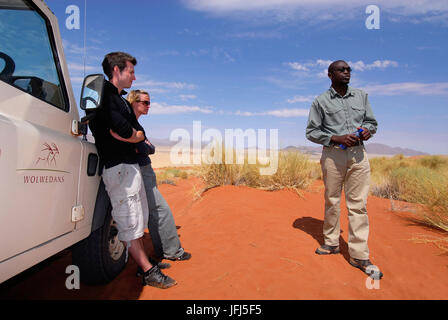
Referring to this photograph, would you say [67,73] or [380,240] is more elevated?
[67,73]

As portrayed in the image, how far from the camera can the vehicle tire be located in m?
2.76

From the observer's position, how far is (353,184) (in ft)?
11.1

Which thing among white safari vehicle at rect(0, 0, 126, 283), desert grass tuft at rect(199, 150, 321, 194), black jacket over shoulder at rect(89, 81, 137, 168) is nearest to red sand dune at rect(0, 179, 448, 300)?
white safari vehicle at rect(0, 0, 126, 283)

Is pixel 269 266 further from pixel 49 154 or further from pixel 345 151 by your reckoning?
pixel 49 154

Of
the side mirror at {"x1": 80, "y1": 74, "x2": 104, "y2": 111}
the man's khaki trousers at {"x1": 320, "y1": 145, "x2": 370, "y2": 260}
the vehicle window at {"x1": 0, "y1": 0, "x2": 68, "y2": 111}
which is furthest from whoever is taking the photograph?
the man's khaki trousers at {"x1": 320, "y1": 145, "x2": 370, "y2": 260}

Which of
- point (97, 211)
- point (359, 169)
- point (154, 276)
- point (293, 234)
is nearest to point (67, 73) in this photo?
point (97, 211)

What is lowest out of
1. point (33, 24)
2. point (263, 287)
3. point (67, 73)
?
point (263, 287)

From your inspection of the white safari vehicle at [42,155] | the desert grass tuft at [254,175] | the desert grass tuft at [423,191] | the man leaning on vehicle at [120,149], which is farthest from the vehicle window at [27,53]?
the desert grass tuft at [423,191]

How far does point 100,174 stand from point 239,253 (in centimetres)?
212

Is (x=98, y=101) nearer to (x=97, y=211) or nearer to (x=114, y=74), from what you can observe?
(x=114, y=74)

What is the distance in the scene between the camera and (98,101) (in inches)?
87.6

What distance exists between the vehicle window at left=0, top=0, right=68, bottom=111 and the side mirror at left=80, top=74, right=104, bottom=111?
0.83 feet

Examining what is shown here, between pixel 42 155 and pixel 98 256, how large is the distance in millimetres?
1325

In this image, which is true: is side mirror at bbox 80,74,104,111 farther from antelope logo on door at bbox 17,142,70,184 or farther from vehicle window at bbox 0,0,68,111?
antelope logo on door at bbox 17,142,70,184
